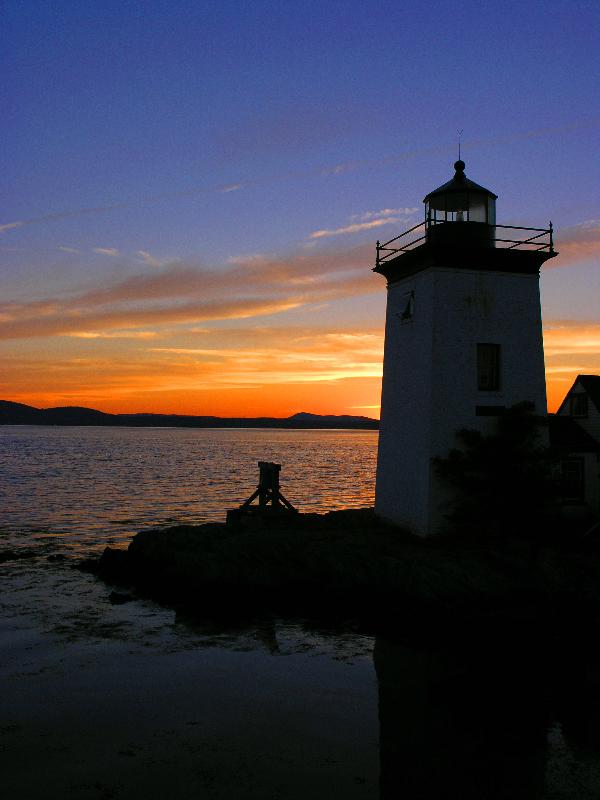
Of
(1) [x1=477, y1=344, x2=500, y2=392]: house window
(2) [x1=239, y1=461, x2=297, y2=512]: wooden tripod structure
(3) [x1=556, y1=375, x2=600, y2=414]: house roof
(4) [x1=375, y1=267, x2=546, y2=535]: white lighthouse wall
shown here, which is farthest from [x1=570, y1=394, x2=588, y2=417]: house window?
(2) [x1=239, y1=461, x2=297, y2=512]: wooden tripod structure

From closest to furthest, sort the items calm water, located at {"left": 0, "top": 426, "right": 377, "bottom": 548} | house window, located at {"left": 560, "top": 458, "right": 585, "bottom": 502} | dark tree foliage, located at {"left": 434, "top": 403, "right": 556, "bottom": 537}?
dark tree foliage, located at {"left": 434, "top": 403, "right": 556, "bottom": 537}, house window, located at {"left": 560, "top": 458, "right": 585, "bottom": 502}, calm water, located at {"left": 0, "top": 426, "right": 377, "bottom": 548}

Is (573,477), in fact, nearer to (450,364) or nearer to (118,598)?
(450,364)

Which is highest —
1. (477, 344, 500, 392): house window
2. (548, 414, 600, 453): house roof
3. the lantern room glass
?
the lantern room glass

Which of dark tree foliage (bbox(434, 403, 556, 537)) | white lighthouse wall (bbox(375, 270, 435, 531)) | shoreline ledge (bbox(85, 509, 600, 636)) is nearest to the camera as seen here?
shoreline ledge (bbox(85, 509, 600, 636))

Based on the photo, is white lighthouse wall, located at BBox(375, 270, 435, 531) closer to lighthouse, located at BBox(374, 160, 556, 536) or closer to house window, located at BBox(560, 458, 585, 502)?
lighthouse, located at BBox(374, 160, 556, 536)

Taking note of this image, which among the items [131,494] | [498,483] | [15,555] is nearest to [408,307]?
[498,483]

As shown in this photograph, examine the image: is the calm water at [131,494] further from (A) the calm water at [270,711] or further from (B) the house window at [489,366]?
(B) the house window at [489,366]

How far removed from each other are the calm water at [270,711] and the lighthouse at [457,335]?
6431 mm

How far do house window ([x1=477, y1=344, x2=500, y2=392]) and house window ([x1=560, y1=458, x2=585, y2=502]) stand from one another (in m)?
5.01

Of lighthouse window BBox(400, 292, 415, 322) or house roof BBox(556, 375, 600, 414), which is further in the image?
house roof BBox(556, 375, 600, 414)

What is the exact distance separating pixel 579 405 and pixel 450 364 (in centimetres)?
840

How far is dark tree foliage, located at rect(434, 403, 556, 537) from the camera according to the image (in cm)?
2006

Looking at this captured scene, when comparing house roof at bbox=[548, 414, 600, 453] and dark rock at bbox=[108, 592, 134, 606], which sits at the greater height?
house roof at bbox=[548, 414, 600, 453]

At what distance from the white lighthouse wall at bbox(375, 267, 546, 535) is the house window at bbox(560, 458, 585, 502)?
3.84 metres
